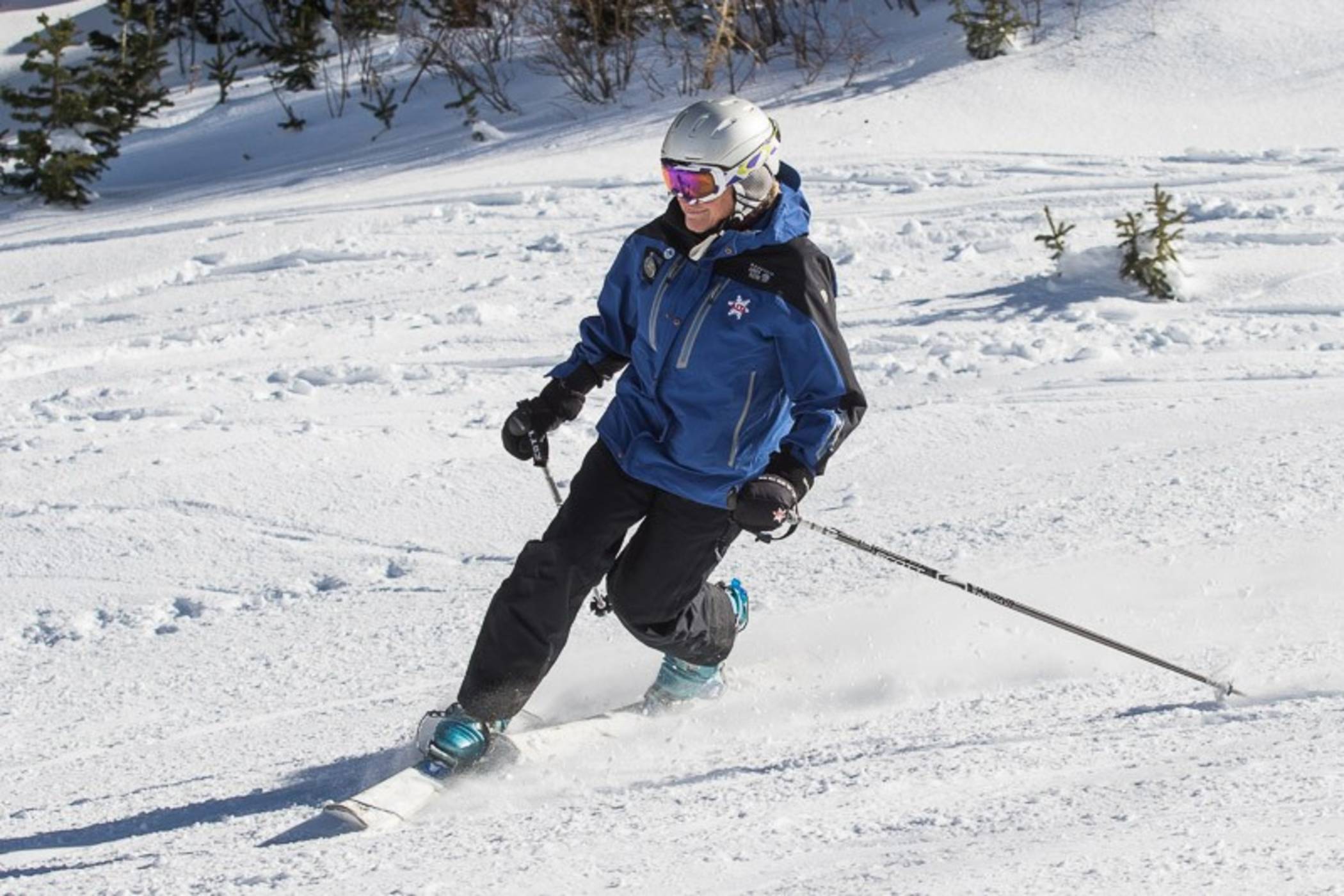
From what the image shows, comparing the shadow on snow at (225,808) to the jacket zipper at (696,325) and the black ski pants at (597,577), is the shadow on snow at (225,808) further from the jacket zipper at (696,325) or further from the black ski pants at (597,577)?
the jacket zipper at (696,325)

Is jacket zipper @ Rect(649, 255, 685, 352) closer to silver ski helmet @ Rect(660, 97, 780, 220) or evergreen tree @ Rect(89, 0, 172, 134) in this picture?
silver ski helmet @ Rect(660, 97, 780, 220)

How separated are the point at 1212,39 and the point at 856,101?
8.59 feet

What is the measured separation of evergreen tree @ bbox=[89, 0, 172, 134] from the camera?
14.6 meters

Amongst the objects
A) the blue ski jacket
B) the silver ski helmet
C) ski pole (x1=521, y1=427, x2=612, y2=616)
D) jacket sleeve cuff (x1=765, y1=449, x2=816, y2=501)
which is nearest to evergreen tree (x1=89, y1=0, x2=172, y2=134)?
ski pole (x1=521, y1=427, x2=612, y2=616)

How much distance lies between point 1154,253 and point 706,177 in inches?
178

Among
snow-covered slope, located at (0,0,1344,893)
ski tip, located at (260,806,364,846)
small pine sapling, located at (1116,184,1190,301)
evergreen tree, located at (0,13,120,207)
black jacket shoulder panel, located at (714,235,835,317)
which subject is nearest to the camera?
snow-covered slope, located at (0,0,1344,893)

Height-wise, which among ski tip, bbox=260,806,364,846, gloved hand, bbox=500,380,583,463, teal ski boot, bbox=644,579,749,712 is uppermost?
gloved hand, bbox=500,380,583,463

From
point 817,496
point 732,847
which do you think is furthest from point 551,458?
point 732,847

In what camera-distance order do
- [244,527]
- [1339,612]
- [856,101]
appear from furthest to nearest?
1. [856,101]
2. [244,527]
3. [1339,612]

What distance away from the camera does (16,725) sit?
15.6 feet

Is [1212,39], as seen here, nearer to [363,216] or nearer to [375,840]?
[363,216]

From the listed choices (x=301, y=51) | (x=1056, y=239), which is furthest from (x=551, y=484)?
(x=301, y=51)

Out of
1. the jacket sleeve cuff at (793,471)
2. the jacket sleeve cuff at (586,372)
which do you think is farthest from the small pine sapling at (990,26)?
the jacket sleeve cuff at (793,471)

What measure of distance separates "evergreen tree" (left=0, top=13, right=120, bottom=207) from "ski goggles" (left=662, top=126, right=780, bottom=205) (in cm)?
995
